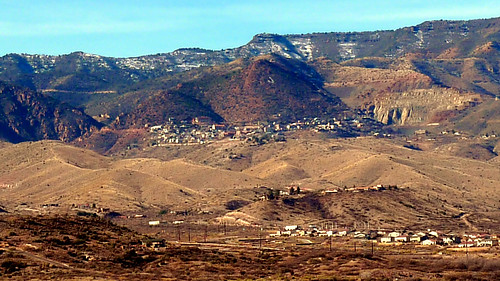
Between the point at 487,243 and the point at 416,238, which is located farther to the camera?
the point at 416,238

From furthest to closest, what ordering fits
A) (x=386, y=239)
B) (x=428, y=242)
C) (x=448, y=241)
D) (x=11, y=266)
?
(x=386, y=239) < (x=448, y=241) < (x=428, y=242) < (x=11, y=266)

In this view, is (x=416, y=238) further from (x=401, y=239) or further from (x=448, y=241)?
(x=448, y=241)

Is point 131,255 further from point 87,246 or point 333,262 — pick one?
point 333,262

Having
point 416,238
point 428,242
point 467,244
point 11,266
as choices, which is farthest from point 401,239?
point 11,266

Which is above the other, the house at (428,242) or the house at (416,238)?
the house at (428,242)

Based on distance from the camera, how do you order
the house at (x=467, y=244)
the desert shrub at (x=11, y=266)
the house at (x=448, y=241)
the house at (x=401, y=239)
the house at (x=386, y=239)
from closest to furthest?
1. the desert shrub at (x=11, y=266)
2. the house at (x=467, y=244)
3. the house at (x=448, y=241)
4. the house at (x=386, y=239)
5. the house at (x=401, y=239)

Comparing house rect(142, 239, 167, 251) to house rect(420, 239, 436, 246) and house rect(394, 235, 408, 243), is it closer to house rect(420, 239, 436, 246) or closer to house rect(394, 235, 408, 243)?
house rect(420, 239, 436, 246)

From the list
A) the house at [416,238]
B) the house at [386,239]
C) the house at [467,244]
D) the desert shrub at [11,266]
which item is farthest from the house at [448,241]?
the desert shrub at [11,266]

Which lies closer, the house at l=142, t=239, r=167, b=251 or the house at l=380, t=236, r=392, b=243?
the house at l=142, t=239, r=167, b=251

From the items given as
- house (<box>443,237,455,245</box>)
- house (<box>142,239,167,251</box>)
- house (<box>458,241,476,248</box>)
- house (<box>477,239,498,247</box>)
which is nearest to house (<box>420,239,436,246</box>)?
house (<box>443,237,455,245</box>)

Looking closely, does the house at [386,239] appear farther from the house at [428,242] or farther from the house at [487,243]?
the house at [487,243]

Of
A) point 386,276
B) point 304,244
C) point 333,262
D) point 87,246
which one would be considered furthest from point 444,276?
point 304,244
